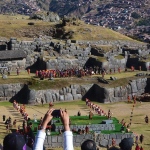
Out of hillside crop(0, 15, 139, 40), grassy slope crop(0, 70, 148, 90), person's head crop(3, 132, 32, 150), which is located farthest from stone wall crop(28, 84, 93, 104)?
person's head crop(3, 132, 32, 150)

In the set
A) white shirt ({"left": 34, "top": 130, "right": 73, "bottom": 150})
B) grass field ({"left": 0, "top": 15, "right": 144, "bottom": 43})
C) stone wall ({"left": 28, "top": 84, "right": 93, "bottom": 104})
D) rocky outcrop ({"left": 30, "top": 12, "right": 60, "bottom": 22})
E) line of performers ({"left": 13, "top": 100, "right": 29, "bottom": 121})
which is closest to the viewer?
white shirt ({"left": 34, "top": 130, "right": 73, "bottom": 150})

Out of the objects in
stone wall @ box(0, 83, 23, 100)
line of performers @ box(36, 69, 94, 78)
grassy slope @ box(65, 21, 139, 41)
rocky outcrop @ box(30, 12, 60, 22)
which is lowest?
stone wall @ box(0, 83, 23, 100)

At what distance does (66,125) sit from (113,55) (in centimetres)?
5441

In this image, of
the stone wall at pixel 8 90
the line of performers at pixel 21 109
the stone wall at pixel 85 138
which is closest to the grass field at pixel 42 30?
the stone wall at pixel 8 90

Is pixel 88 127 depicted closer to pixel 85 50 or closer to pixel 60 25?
pixel 85 50

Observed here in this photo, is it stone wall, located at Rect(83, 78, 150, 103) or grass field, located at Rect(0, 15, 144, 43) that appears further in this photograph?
grass field, located at Rect(0, 15, 144, 43)

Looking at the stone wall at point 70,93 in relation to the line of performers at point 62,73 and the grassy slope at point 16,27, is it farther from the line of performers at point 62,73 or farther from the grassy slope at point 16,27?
the grassy slope at point 16,27

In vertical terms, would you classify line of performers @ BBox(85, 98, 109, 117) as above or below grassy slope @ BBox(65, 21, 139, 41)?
below

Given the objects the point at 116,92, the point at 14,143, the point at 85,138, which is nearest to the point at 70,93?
the point at 116,92

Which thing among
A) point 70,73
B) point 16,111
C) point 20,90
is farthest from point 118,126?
point 70,73

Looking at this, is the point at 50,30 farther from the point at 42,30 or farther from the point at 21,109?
the point at 21,109

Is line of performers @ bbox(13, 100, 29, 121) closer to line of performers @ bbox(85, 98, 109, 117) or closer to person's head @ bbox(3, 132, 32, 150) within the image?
line of performers @ bbox(85, 98, 109, 117)

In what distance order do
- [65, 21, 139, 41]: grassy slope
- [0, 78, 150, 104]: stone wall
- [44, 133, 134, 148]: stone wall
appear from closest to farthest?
1. [44, 133, 134, 148]: stone wall
2. [0, 78, 150, 104]: stone wall
3. [65, 21, 139, 41]: grassy slope

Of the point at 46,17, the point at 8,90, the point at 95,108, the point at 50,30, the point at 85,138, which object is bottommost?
the point at 95,108
